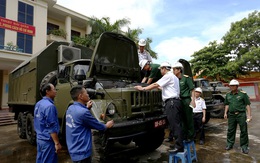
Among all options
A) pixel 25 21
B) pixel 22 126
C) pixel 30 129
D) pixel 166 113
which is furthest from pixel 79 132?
pixel 25 21

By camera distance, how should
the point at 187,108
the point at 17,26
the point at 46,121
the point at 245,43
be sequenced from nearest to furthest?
the point at 46,121 < the point at 187,108 < the point at 17,26 < the point at 245,43

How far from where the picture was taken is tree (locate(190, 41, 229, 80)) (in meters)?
20.8

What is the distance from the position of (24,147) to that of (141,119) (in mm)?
3981

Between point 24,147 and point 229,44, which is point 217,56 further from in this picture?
point 24,147

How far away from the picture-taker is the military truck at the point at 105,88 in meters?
3.18

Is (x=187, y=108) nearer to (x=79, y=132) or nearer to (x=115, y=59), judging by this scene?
(x=115, y=59)

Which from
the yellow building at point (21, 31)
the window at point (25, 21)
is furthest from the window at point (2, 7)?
the window at point (25, 21)

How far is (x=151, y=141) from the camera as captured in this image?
4.64 meters

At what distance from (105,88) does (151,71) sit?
1425mm

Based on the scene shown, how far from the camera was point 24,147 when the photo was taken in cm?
555

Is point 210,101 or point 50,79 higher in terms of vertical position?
point 50,79

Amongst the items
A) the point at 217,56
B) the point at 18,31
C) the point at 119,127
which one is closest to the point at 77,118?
the point at 119,127

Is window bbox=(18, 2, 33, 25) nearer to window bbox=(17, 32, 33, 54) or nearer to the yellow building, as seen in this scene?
the yellow building

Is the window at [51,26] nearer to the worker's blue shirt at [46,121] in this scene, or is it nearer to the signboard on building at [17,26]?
the signboard on building at [17,26]
